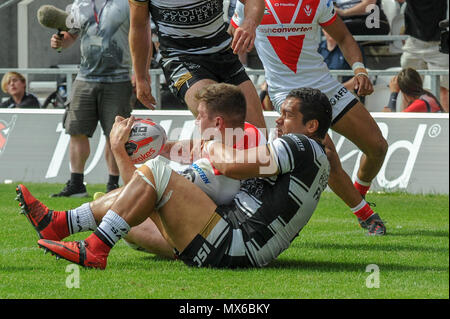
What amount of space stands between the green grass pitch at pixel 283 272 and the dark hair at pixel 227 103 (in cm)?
91

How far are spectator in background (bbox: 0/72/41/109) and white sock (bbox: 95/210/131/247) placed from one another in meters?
8.85

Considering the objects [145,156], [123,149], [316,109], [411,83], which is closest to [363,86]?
[316,109]

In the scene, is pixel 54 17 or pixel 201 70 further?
pixel 54 17

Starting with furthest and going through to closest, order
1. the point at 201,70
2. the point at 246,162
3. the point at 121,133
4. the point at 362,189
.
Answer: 1. the point at 362,189
2. the point at 201,70
3. the point at 121,133
4. the point at 246,162

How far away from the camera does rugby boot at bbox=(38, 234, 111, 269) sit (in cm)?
569

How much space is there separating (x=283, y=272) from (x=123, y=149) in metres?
1.26

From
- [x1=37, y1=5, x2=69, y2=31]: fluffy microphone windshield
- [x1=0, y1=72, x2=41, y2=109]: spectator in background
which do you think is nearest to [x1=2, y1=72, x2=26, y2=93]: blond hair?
[x1=0, y1=72, x2=41, y2=109]: spectator in background

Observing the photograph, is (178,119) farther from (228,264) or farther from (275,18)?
(228,264)

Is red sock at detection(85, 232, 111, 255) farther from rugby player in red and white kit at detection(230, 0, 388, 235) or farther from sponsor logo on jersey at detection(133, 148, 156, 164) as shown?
rugby player in red and white kit at detection(230, 0, 388, 235)

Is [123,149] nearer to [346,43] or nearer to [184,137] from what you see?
[346,43]

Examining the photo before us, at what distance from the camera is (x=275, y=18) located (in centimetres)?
802

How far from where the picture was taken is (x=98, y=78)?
11.2 m

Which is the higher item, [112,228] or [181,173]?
[181,173]
